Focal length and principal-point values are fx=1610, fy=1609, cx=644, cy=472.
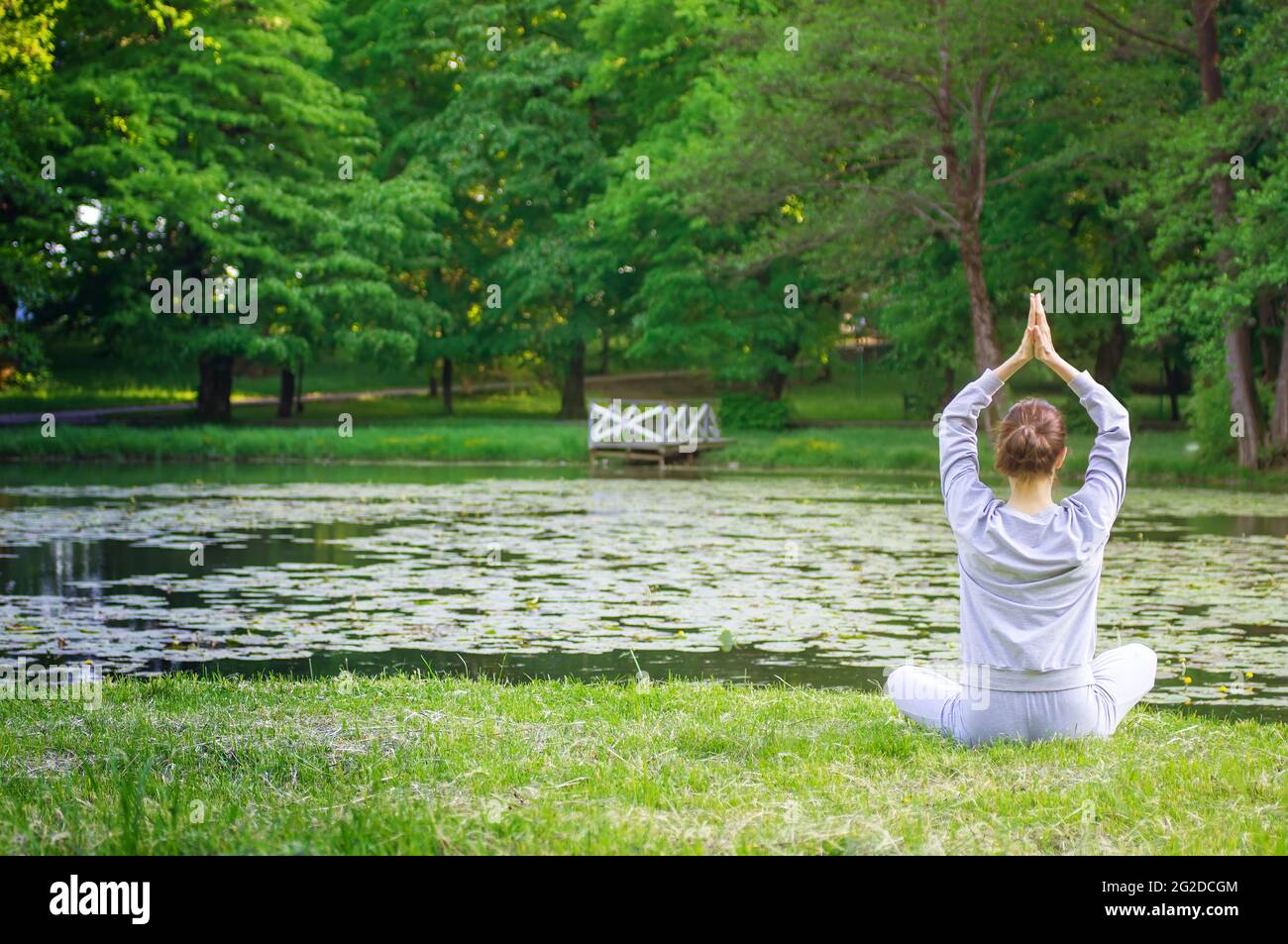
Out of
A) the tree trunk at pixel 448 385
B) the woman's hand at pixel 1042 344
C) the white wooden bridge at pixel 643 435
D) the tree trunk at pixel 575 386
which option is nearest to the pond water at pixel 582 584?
the woman's hand at pixel 1042 344

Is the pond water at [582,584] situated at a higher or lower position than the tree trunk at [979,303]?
lower

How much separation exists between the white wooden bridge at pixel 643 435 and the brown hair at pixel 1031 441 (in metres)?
25.7

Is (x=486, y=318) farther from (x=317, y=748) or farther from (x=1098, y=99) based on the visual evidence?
(x=317, y=748)

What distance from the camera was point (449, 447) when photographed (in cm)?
3369

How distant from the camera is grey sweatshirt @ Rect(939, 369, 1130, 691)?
5988 millimetres

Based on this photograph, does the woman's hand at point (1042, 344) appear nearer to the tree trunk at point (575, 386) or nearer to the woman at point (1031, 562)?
the woman at point (1031, 562)

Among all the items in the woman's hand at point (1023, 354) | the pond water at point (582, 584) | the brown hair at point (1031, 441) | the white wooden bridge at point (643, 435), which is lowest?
the pond water at point (582, 584)

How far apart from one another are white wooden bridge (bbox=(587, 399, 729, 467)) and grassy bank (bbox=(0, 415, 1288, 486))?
0.49 m

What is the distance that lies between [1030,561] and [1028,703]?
0.64 meters

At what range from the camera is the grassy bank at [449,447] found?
30.5m

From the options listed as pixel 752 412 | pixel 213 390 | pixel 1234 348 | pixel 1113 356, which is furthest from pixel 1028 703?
pixel 213 390

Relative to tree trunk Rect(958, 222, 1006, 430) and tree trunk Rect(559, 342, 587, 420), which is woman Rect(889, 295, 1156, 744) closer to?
tree trunk Rect(958, 222, 1006, 430)

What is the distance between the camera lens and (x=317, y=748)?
6.29m

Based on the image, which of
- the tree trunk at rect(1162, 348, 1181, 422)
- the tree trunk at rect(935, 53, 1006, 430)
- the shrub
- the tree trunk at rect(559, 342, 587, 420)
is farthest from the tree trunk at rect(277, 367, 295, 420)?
the tree trunk at rect(1162, 348, 1181, 422)
